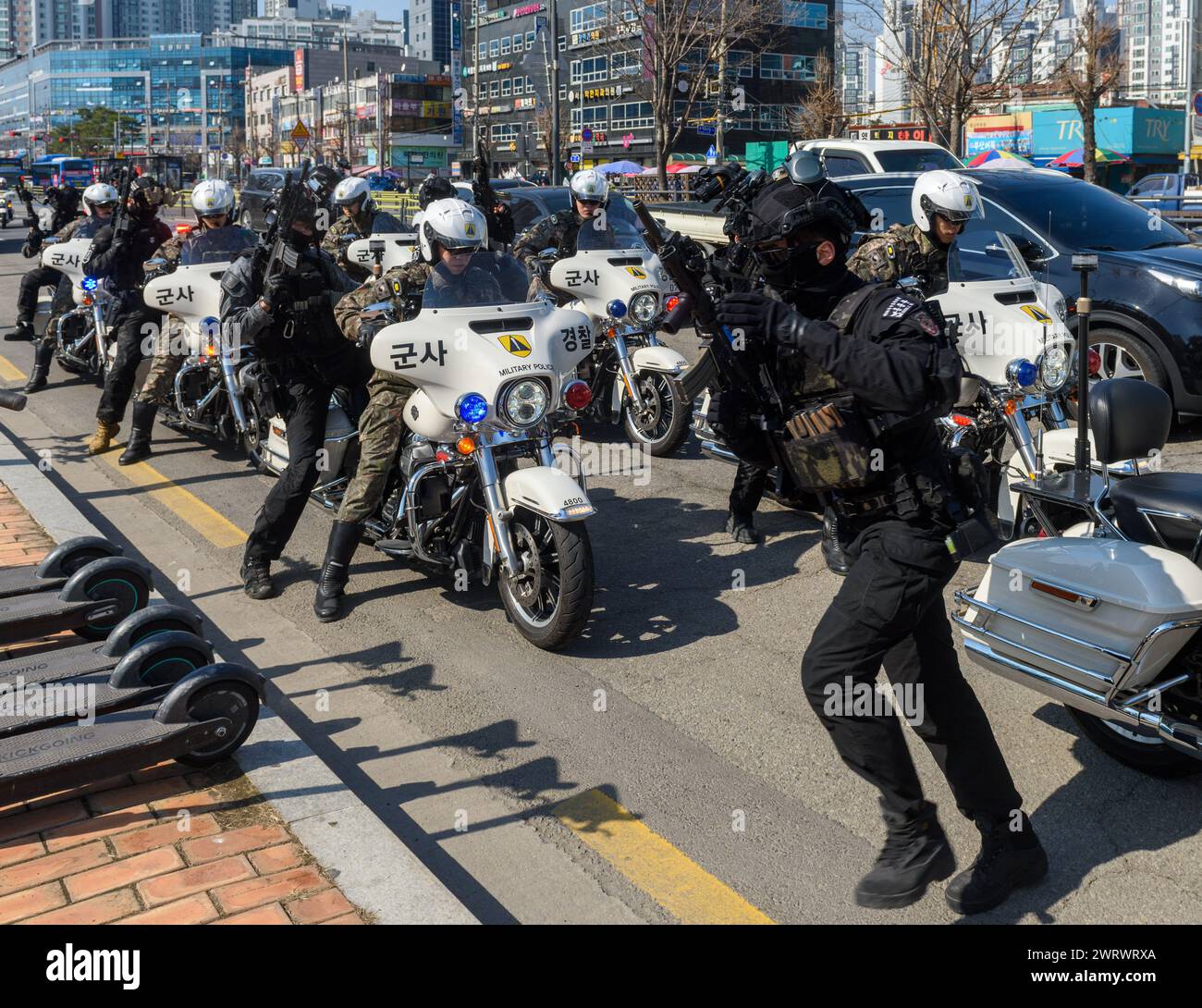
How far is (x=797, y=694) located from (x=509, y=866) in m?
1.75

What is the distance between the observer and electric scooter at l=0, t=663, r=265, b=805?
3.97 m

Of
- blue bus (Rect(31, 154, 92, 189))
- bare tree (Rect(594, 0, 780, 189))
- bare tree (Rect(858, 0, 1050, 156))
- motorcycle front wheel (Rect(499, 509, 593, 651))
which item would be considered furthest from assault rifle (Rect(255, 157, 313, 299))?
blue bus (Rect(31, 154, 92, 189))

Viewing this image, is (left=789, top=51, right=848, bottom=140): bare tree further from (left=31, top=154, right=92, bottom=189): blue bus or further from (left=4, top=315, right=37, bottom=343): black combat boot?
(left=4, top=315, right=37, bottom=343): black combat boot

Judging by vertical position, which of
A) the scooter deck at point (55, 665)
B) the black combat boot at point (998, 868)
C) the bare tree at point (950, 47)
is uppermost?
the bare tree at point (950, 47)

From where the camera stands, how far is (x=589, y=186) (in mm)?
10281

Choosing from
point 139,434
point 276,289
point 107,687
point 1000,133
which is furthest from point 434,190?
point 1000,133

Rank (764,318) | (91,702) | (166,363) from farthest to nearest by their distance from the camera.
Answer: (166,363) < (91,702) < (764,318)

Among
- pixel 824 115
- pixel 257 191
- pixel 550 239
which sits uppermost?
pixel 824 115

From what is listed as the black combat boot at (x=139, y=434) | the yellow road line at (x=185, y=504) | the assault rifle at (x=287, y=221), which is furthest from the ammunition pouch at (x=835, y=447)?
the black combat boot at (x=139, y=434)

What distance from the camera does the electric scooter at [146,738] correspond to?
3975 mm

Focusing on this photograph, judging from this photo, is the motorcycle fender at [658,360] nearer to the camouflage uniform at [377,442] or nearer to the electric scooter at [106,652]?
the camouflage uniform at [377,442]

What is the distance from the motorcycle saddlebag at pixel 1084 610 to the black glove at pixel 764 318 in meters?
1.35

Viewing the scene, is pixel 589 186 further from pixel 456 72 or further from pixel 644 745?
pixel 456 72

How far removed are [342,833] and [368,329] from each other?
316cm
